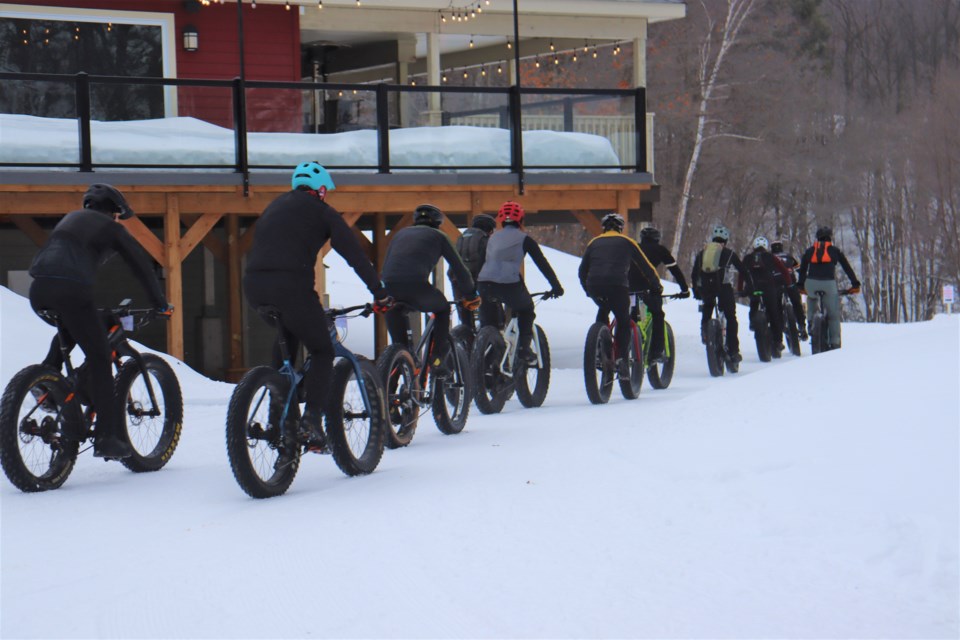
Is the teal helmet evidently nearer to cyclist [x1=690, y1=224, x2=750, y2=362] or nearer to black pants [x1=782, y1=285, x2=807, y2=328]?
cyclist [x1=690, y1=224, x2=750, y2=362]

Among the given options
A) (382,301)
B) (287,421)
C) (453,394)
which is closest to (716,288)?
(453,394)

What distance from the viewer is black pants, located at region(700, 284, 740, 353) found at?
17.0m

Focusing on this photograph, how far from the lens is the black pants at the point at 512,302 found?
40.3 feet

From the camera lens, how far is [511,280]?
40.4ft

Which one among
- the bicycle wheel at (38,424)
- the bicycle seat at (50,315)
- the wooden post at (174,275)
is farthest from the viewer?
the wooden post at (174,275)

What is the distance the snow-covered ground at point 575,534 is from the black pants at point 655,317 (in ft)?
14.5

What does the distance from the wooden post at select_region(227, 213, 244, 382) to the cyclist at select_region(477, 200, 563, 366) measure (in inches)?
351

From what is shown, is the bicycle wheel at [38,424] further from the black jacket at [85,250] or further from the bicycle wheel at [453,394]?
the bicycle wheel at [453,394]

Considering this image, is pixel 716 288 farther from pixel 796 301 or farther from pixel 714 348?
pixel 796 301

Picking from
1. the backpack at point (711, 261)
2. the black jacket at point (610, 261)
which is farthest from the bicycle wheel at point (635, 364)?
the backpack at point (711, 261)

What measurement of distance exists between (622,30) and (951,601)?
1848 centimetres

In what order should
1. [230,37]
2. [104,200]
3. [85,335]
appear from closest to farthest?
[85,335]
[104,200]
[230,37]

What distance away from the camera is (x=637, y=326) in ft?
44.7

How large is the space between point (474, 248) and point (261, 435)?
5.61 meters
